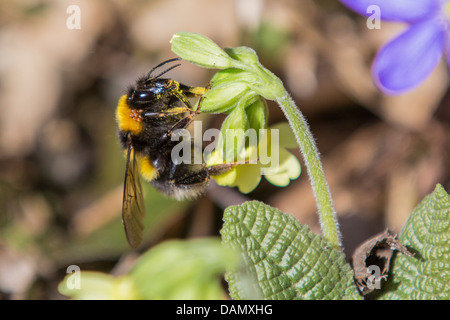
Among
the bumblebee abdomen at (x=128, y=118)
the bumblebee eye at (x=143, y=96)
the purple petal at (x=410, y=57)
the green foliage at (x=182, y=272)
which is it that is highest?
the purple petal at (x=410, y=57)

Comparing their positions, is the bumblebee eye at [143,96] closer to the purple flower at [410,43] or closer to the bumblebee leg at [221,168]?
the bumblebee leg at [221,168]

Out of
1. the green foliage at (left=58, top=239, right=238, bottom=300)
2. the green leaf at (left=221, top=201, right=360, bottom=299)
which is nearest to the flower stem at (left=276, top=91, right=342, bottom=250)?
the green leaf at (left=221, top=201, right=360, bottom=299)

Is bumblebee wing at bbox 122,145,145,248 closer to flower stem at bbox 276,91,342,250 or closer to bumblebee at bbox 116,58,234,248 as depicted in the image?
bumblebee at bbox 116,58,234,248

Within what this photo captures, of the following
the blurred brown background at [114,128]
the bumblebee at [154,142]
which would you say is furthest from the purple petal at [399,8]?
the blurred brown background at [114,128]

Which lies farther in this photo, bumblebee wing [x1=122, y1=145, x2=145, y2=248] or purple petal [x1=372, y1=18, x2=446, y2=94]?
bumblebee wing [x1=122, y1=145, x2=145, y2=248]

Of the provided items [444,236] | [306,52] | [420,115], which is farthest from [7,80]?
[444,236]

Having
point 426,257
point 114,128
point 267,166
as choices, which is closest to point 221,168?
point 267,166
